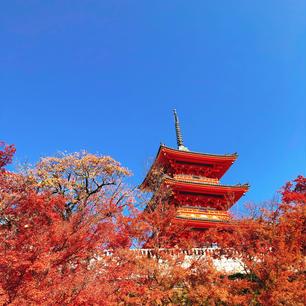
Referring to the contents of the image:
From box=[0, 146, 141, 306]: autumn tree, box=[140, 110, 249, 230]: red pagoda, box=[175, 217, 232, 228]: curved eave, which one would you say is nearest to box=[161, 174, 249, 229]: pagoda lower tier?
box=[140, 110, 249, 230]: red pagoda

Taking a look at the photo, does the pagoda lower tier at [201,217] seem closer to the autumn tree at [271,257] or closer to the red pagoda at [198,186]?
the red pagoda at [198,186]

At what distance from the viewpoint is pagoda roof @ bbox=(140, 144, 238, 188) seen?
71.1 feet

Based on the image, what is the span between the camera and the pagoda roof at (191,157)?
21680 mm

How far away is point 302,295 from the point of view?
26.6 ft

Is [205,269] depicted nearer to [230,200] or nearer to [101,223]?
[101,223]

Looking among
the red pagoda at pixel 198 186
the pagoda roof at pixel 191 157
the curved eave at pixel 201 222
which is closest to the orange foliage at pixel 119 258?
the curved eave at pixel 201 222

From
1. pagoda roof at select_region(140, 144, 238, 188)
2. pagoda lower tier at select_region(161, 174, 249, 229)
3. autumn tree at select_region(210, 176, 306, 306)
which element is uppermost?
pagoda roof at select_region(140, 144, 238, 188)

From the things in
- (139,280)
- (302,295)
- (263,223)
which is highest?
(263,223)

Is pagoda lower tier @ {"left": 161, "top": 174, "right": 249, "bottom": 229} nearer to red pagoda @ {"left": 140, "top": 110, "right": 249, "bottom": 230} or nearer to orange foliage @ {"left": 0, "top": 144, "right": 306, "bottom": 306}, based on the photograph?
red pagoda @ {"left": 140, "top": 110, "right": 249, "bottom": 230}

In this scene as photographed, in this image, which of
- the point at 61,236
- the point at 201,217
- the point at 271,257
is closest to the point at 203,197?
the point at 201,217

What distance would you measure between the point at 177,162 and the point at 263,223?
11.8 metres

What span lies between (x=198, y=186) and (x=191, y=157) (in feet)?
11.4

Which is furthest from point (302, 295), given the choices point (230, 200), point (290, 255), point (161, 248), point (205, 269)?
point (230, 200)

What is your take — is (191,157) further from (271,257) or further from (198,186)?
(271,257)
